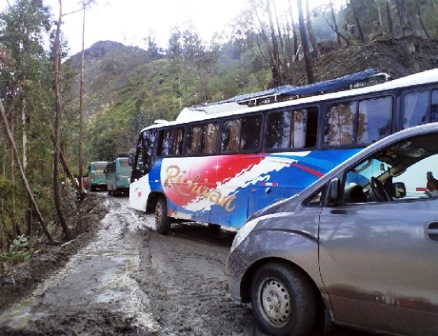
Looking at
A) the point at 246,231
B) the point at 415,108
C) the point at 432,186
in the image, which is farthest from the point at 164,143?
the point at 432,186

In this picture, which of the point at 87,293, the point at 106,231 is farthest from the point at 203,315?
the point at 106,231

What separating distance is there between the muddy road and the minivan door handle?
5.32 feet

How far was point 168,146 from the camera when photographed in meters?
11.1

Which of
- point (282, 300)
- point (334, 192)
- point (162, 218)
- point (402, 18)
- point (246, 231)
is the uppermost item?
point (402, 18)

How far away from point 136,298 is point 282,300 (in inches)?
88.6

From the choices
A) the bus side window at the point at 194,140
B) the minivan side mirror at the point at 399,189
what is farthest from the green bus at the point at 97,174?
the minivan side mirror at the point at 399,189

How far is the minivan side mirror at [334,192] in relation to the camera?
3.60 metres

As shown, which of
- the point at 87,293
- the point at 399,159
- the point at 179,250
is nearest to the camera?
the point at 399,159

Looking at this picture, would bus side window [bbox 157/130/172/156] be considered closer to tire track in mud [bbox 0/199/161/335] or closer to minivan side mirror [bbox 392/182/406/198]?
tire track in mud [bbox 0/199/161/335]

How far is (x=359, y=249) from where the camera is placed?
338 cm

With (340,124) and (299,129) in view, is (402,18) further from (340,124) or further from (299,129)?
(340,124)

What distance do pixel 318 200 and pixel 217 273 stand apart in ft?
11.6

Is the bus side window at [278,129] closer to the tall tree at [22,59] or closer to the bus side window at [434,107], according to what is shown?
the bus side window at [434,107]

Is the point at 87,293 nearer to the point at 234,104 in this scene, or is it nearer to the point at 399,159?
the point at 399,159
